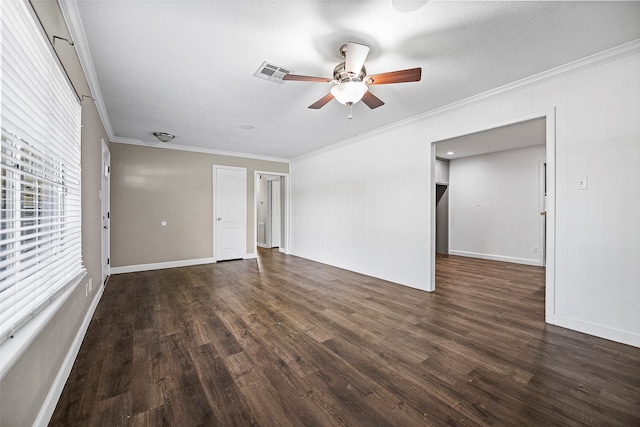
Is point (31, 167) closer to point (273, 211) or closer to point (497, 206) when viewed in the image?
point (273, 211)

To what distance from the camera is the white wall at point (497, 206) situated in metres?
5.56

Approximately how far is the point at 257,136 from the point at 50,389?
13.3ft

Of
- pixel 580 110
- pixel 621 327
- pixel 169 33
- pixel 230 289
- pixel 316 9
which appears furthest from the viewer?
pixel 230 289

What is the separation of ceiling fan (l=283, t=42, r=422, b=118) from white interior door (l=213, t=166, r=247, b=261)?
4.08 meters

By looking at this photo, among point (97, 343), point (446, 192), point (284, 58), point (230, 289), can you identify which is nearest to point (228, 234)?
point (230, 289)

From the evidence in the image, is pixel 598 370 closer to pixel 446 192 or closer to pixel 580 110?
pixel 580 110

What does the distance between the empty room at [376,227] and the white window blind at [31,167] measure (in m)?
0.02

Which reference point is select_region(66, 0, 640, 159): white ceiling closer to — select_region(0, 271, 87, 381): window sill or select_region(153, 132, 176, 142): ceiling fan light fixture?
select_region(153, 132, 176, 142): ceiling fan light fixture

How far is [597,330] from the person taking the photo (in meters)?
2.40

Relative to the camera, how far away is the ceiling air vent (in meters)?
2.50

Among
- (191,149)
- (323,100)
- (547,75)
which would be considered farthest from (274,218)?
(547,75)

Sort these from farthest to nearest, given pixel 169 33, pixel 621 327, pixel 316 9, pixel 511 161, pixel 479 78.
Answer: pixel 511 161 → pixel 479 78 → pixel 621 327 → pixel 169 33 → pixel 316 9

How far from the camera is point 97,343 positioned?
229 centimetres

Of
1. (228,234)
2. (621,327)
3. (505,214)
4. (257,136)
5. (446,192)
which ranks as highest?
(257,136)
